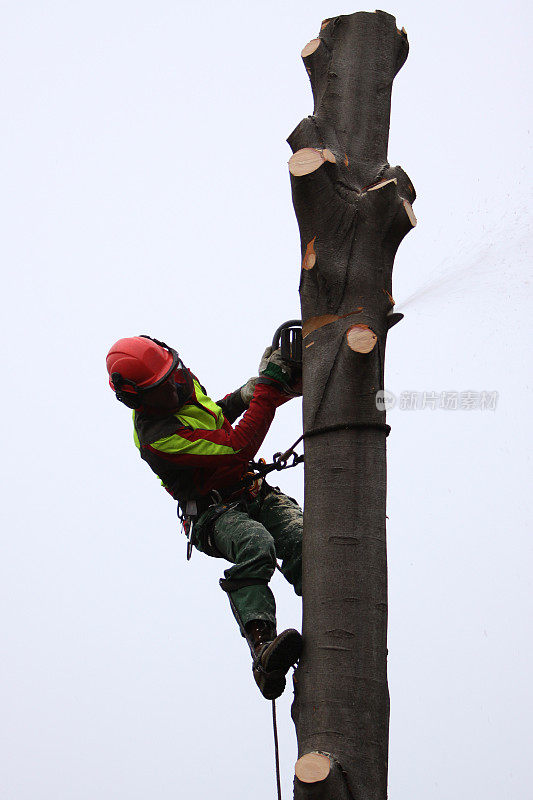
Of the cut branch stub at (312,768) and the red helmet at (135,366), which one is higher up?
the red helmet at (135,366)

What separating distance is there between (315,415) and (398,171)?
3.02 ft

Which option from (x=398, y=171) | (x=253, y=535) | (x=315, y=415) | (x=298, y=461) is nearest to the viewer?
(x=315, y=415)

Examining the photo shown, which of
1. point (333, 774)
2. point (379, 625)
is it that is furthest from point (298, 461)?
point (333, 774)

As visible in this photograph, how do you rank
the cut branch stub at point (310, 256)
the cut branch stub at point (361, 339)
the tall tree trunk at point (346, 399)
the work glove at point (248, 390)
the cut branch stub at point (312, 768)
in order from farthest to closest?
the work glove at point (248, 390)
the cut branch stub at point (310, 256)
the cut branch stub at point (361, 339)
the tall tree trunk at point (346, 399)
the cut branch stub at point (312, 768)

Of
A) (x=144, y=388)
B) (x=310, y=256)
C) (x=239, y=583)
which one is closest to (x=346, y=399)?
(x=310, y=256)

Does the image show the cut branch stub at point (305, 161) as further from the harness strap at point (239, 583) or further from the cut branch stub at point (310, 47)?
the harness strap at point (239, 583)

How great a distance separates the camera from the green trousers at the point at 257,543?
3340mm

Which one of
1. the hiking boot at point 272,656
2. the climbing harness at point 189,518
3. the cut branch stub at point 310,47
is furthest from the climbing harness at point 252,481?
the cut branch stub at point 310,47

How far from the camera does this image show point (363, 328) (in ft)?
9.80

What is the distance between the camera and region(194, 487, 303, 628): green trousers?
131 inches

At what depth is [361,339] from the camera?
9.71ft

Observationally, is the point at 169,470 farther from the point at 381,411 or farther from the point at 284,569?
the point at 381,411

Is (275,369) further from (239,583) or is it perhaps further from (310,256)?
(239,583)

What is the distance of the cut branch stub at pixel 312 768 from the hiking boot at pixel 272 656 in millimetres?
311
